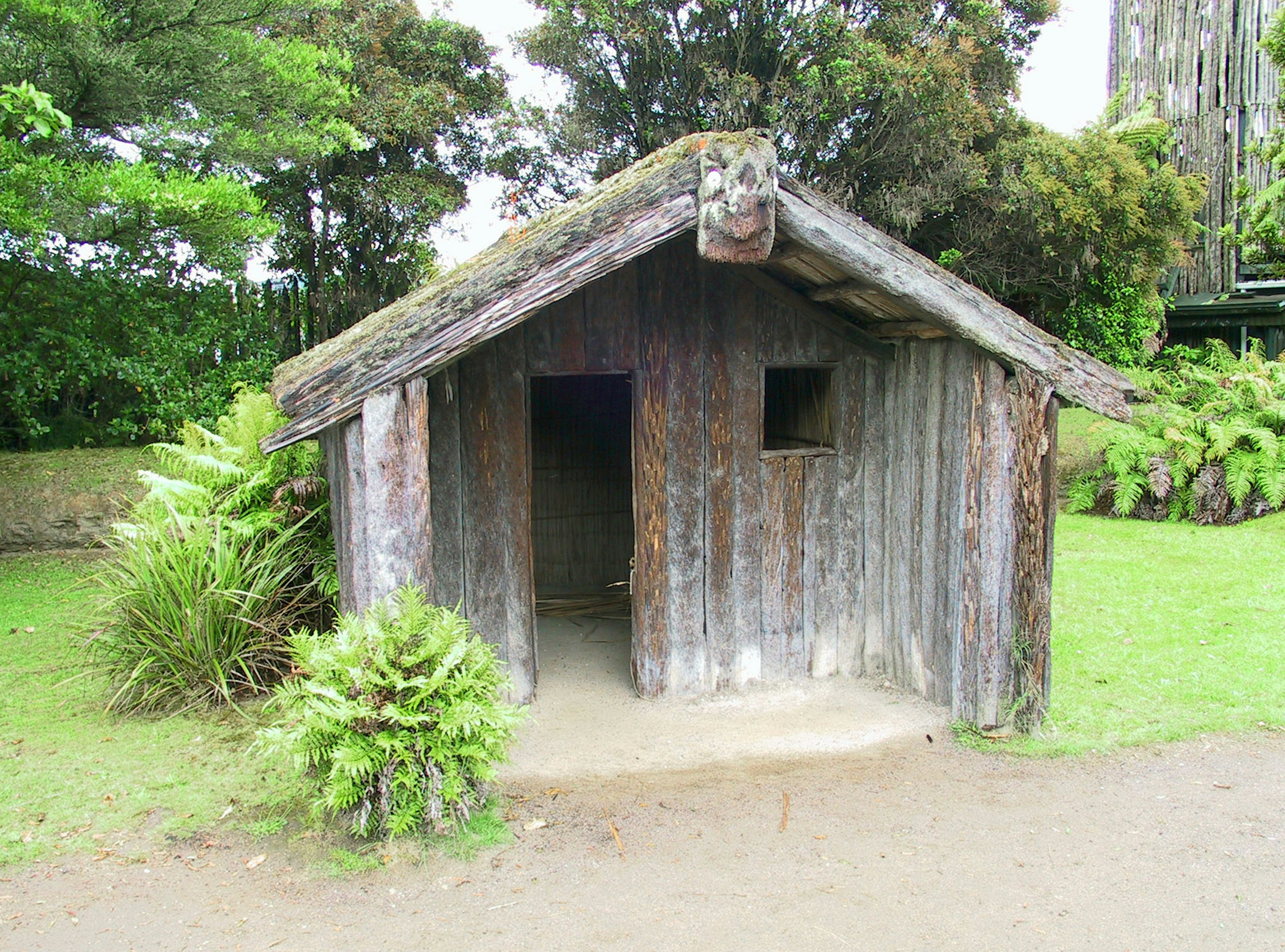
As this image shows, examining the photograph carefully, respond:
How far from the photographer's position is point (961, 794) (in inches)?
205

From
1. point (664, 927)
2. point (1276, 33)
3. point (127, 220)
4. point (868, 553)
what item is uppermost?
point (1276, 33)

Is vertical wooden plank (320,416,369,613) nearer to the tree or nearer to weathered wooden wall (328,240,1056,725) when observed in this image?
weathered wooden wall (328,240,1056,725)

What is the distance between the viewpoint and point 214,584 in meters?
6.40

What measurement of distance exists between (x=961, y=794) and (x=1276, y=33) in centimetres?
1086

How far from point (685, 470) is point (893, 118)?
9.43 m

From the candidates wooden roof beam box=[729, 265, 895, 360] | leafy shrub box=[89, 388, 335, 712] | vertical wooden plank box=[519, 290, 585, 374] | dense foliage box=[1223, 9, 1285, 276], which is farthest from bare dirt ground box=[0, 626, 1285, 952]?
dense foliage box=[1223, 9, 1285, 276]

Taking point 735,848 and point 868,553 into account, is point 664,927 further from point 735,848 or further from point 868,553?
point 868,553

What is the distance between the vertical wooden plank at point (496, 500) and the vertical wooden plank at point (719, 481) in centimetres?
124

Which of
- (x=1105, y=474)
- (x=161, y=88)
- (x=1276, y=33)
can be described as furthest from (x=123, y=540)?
(x=1276, y=33)

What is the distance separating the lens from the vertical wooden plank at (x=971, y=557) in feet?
18.9

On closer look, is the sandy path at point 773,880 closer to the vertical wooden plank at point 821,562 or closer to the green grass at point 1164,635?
the green grass at point 1164,635

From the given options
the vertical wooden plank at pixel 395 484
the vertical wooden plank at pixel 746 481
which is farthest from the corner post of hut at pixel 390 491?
the vertical wooden plank at pixel 746 481

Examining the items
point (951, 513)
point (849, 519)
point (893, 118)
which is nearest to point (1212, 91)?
point (893, 118)

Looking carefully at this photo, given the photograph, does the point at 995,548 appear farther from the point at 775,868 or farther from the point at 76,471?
the point at 76,471
